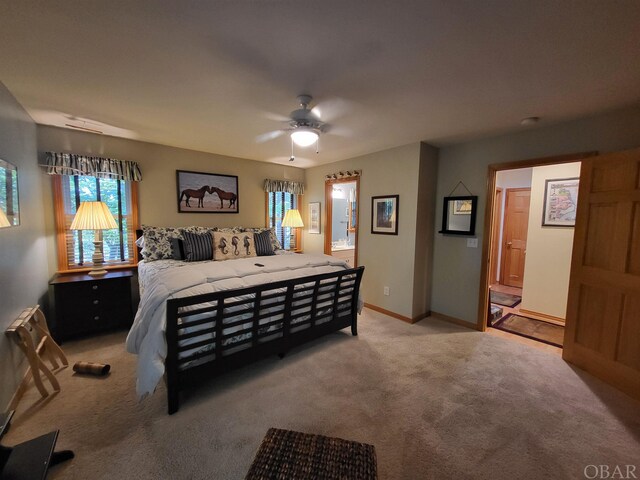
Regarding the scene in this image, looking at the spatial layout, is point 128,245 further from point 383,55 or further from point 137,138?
point 383,55

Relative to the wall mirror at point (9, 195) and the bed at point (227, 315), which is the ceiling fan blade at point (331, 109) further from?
the wall mirror at point (9, 195)

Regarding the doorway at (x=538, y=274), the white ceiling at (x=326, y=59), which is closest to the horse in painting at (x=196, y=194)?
the white ceiling at (x=326, y=59)

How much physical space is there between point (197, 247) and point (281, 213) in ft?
6.41

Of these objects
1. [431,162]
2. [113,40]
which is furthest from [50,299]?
[431,162]

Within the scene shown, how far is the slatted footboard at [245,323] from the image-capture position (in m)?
1.88

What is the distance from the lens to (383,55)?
1575 millimetres

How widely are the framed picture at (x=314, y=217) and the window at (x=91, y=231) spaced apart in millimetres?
2843

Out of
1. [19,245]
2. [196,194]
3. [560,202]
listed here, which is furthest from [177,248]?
[560,202]

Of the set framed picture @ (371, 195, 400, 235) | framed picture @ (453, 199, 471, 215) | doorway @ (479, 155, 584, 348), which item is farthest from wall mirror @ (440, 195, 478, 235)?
framed picture @ (371, 195, 400, 235)

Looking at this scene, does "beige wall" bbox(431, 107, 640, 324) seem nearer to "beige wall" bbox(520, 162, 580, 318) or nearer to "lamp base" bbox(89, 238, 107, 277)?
"beige wall" bbox(520, 162, 580, 318)

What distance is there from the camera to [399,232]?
365 centimetres

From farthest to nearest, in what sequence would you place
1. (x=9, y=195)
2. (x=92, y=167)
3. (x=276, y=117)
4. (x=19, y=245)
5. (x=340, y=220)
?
(x=340, y=220)
(x=92, y=167)
(x=276, y=117)
(x=19, y=245)
(x=9, y=195)

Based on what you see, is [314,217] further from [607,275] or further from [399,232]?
[607,275]

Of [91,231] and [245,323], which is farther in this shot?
[91,231]
